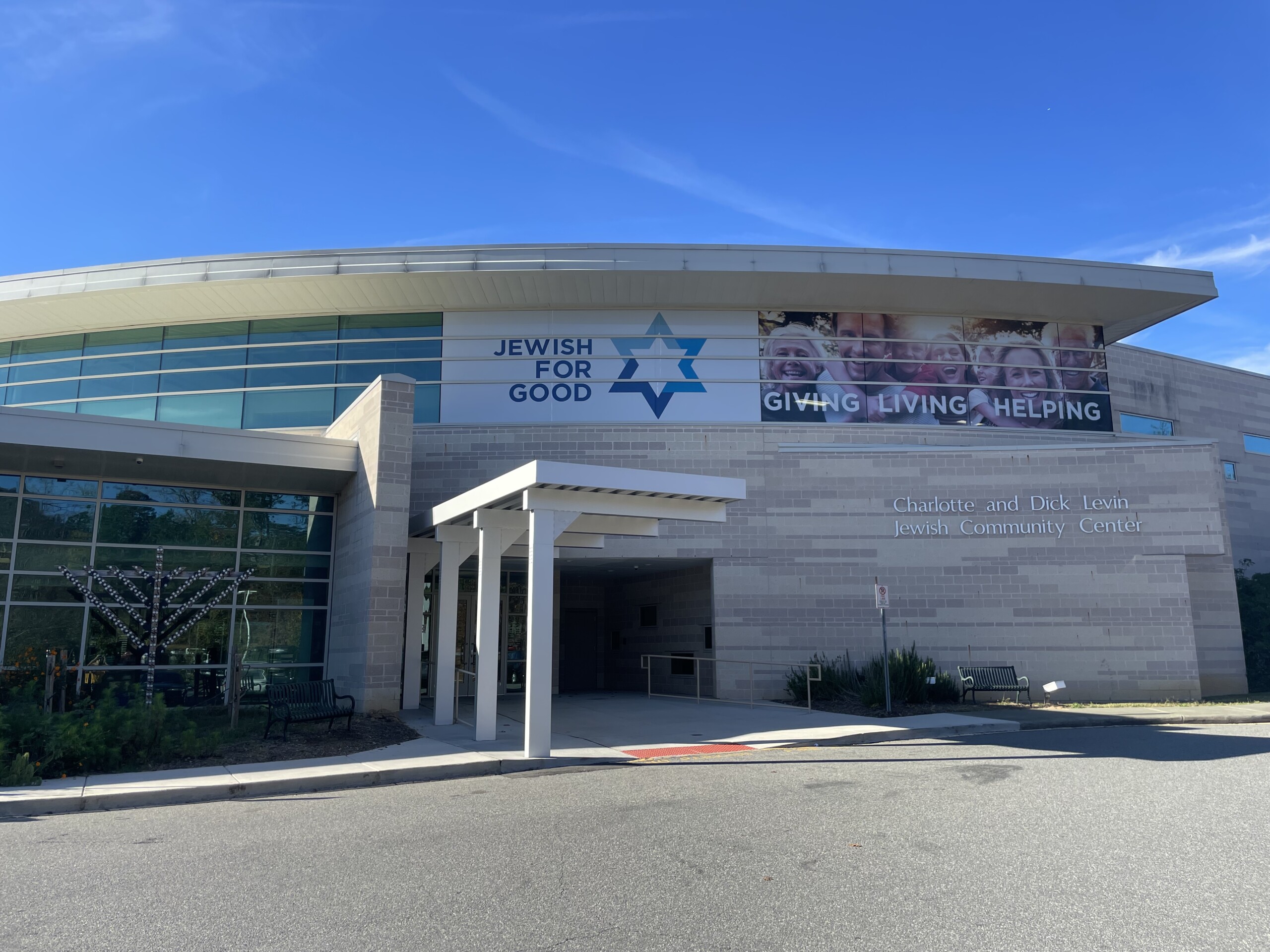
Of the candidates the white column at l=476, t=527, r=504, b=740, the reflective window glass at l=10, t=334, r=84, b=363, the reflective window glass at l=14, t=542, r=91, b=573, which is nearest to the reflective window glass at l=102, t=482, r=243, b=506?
the reflective window glass at l=14, t=542, r=91, b=573

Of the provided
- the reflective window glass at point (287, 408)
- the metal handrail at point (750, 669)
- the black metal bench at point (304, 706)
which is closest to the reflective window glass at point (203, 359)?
the reflective window glass at point (287, 408)

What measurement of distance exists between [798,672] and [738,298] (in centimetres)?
868

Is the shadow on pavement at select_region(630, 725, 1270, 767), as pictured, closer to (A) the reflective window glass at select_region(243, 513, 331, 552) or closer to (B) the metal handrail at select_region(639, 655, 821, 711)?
(B) the metal handrail at select_region(639, 655, 821, 711)

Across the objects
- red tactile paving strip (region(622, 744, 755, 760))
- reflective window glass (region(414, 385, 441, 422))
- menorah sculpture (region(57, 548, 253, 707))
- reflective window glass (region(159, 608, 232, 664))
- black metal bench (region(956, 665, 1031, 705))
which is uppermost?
reflective window glass (region(414, 385, 441, 422))

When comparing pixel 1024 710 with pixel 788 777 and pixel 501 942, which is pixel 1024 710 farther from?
pixel 501 942

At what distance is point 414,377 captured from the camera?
21.4 m

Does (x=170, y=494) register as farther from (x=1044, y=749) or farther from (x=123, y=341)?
(x=1044, y=749)

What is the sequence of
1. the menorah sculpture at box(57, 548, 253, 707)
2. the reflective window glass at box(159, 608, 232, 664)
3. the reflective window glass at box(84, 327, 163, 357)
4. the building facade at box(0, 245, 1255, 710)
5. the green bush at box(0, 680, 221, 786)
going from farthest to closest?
the reflective window glass at box(84, 327, 163, 357) < the building facade at box(0, 245, 1255, 710) < the reflective window glass at box(159, 608, 232, 664) < the menorah sculpture at box(57, 548, 253, 707) < the green bush at box(0, 680, 221, 786)

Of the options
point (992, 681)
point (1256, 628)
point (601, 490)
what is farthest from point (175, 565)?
point (1256, 628)

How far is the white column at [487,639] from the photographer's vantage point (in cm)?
1305

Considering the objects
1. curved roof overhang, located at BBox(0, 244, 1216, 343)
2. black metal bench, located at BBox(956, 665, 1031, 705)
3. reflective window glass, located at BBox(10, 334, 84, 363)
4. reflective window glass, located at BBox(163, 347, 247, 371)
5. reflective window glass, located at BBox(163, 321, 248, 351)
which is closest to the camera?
black metal bench, located at BBox(956, 665, 1031, 705)

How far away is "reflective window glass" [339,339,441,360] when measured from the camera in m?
21.4

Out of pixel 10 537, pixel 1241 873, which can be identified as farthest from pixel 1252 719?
pixel 10 537

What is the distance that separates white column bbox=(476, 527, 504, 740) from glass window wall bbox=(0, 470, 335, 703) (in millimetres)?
6670
